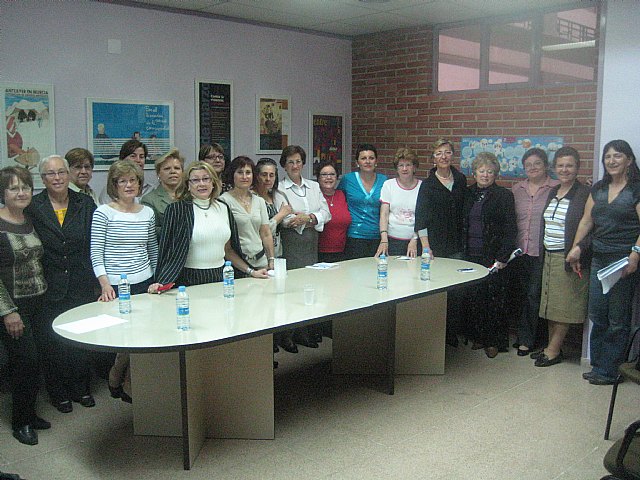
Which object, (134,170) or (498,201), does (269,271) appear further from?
(498,201)

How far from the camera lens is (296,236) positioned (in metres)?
5.00

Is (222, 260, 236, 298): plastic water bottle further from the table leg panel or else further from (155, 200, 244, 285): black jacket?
the table leg panel

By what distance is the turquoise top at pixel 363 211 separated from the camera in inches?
210

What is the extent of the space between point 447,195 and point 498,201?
41cm

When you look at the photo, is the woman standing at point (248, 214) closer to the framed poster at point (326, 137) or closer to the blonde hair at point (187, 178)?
the blonde hair at point (187, 178)

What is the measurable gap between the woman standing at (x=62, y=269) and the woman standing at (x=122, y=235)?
21 cm

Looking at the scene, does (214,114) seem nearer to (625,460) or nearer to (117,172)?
(117,172)

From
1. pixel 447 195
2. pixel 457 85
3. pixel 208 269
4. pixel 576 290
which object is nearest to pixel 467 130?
pixel 457 85

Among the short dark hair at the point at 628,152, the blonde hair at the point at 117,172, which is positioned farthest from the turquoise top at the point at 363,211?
the blonde hair at the point at 117,172

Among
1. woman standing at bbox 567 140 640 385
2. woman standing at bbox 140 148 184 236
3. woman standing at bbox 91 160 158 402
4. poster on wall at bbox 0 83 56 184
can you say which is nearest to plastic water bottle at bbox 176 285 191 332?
woman standing at bbox 91 160 158 402

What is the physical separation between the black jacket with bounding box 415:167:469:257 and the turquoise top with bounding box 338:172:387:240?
37cm

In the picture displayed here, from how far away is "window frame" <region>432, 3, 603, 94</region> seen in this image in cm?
531

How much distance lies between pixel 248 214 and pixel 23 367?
1.69 metres

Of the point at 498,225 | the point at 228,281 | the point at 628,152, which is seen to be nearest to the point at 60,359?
the point at 228,281
